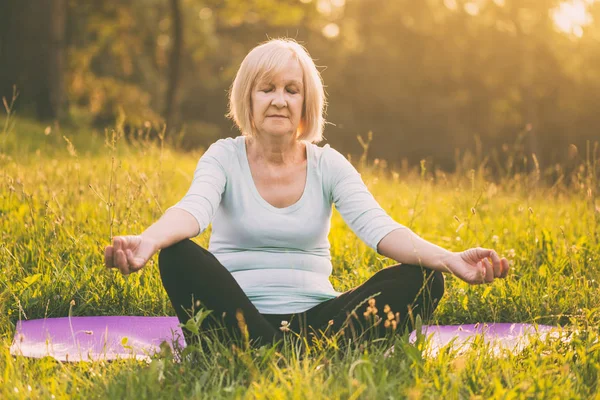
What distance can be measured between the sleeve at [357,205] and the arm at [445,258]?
57mm

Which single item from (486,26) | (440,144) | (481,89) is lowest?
(440,144)

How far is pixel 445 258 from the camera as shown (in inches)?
102

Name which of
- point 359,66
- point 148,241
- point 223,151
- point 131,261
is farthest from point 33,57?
point 359,66

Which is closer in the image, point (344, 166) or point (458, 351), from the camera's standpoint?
point (458, 351)

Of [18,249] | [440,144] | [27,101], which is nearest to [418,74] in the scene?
[440,144]

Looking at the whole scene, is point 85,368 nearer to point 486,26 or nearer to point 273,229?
point 273,229

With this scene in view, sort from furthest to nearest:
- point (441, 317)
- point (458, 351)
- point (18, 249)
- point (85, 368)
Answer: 1. point (18, 249)
2. point (441, 317)
3. point (458, 351)
4. point (85, 368)

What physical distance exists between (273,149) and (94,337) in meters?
1.11

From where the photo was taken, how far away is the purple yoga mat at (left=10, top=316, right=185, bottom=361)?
8.69ft

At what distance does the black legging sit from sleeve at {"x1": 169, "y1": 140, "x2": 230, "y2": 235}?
15 centimetres

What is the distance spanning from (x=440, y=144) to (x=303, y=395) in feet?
108

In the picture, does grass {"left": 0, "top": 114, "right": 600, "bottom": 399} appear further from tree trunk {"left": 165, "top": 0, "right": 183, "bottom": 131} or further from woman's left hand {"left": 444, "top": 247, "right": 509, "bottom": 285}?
tree trunk {"left": 165, "top": 0, "right": 183, "bottom": 131}

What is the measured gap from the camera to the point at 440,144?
1341 inches

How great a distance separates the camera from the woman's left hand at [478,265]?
2438 millimetres
